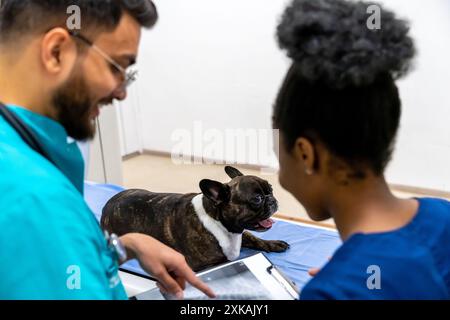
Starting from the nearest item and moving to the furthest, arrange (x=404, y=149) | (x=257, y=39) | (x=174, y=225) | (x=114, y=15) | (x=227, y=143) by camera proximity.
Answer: (x=114, y=15) → (x=174, y=225) → (x=404, y=149) → (x=257, y=39) → (x=227, y=143)

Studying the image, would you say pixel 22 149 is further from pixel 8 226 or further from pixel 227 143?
pixel 227 143

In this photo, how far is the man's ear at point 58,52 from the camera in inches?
29.2

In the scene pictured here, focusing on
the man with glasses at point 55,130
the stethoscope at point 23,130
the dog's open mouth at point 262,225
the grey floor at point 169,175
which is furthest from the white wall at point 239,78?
the stethoscope at point 23,130

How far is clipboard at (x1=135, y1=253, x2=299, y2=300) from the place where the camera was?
1138mm

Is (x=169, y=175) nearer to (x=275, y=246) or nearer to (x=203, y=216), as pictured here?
(x=275, y=246)

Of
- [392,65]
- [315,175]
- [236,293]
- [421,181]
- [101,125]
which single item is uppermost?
[392,65]

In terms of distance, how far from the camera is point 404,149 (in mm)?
2611

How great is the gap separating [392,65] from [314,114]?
119 millimetres

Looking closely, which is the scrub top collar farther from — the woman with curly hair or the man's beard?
the woman with curly hair

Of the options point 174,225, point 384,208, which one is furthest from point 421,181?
point 384,208

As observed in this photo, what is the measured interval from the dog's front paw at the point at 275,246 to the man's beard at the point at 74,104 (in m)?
0.97

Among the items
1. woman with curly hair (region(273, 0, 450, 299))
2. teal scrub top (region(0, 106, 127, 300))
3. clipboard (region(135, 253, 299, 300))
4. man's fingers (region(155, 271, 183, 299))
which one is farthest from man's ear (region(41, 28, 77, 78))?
clipboard (region(135, 253, 299, 300))

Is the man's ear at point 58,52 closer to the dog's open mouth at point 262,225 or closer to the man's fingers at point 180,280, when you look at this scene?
the man's fingers at point 180,280

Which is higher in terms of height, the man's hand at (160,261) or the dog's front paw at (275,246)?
the man's hand at (160,261)
